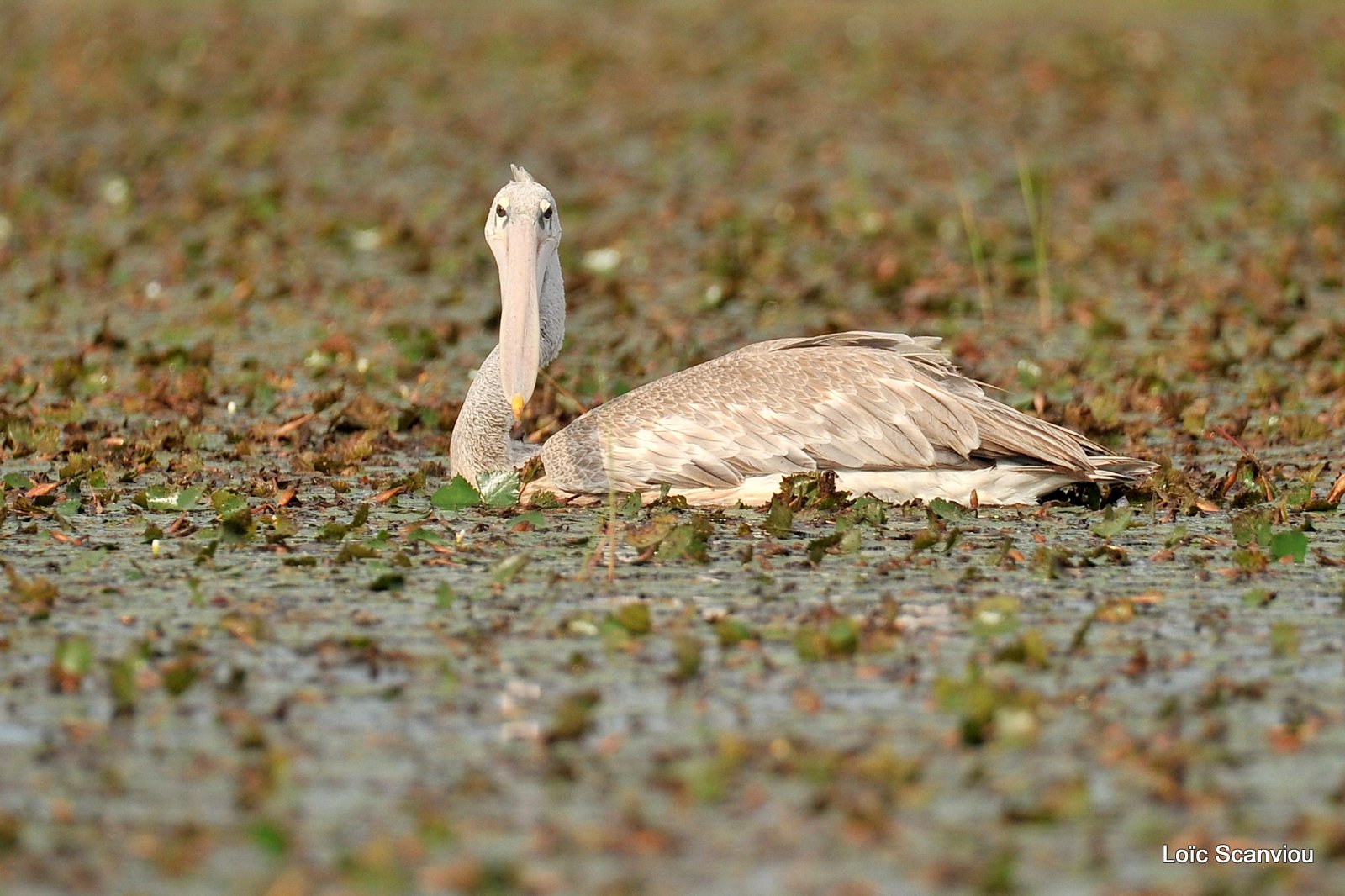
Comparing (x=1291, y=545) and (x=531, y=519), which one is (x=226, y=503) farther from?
(x=1291, y=545)

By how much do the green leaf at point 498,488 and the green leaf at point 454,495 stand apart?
119mm

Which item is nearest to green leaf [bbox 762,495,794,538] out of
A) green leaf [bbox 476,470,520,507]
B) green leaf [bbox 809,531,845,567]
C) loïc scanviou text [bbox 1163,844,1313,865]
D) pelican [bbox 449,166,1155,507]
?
green leaf [bbox 809,531,845,567]

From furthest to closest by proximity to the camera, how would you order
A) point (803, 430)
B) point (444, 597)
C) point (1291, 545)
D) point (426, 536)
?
point (803, 430) → point (426, 536) → point (1291, 545) → point (444, 597)

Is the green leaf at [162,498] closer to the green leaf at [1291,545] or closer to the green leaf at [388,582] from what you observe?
the green leaf at [388,582]

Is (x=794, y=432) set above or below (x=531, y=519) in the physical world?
above

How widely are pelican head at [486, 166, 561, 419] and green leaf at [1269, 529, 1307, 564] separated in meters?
2.33

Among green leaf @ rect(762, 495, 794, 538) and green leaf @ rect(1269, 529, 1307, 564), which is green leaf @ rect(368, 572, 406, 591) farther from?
green leaf @ rect(1269, 529, 1307, 564)

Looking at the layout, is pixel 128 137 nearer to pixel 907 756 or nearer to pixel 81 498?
pixel 81 498

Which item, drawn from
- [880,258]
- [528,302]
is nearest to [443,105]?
[880,258]

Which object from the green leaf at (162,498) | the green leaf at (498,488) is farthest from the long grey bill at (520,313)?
the green leaf at (162,498)

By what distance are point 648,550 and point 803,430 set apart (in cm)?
96

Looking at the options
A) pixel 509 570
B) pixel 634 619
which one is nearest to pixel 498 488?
A: pixel 509 570

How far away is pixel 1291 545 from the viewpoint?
6031 millimetres

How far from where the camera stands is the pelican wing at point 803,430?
6.84m
